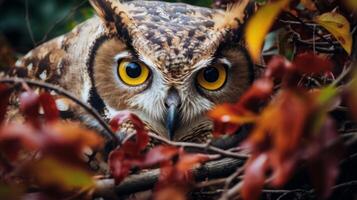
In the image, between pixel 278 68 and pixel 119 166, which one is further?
pixel 119 166

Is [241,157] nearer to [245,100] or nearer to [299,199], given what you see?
[245,100]

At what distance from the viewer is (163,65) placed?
6.64 ft

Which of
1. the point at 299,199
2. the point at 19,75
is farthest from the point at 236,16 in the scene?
the point at 19,75

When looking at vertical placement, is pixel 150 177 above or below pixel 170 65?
below

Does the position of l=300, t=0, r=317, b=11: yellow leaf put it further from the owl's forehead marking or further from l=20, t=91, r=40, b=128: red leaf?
l=20, t=91, r=40, b=128: red leaf

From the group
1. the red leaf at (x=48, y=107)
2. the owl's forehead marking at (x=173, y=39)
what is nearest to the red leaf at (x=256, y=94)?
the red leaf at (x=48, y=107)

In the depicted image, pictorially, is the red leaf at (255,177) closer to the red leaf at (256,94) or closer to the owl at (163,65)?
the red leaf at (256,94)

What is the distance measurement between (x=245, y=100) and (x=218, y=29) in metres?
1.01

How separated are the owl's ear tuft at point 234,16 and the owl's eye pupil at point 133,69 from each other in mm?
278

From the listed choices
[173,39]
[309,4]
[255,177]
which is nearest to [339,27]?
[309,4]

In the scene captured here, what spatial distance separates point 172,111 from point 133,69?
0.61 ft

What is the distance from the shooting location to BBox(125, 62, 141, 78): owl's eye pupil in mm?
2098

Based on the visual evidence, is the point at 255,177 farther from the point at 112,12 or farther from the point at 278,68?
the point at 112,12

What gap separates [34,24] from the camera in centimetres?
496
